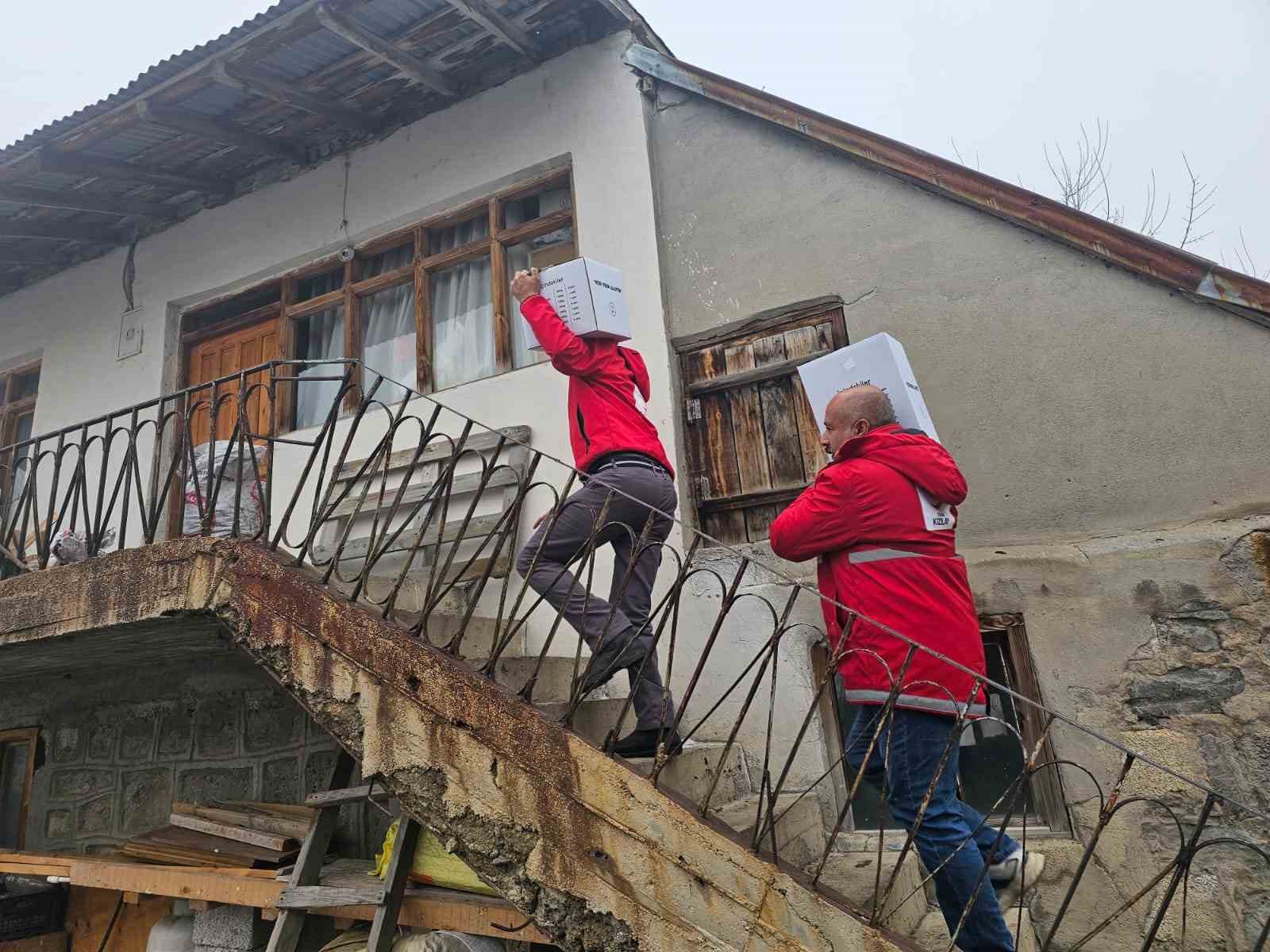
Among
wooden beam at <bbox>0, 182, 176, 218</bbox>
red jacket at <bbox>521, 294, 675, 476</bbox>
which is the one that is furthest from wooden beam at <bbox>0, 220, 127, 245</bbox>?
red jacket at <bbox>521, 294, 675, 476</bbox>

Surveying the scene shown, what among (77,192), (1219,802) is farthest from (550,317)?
(77,192)

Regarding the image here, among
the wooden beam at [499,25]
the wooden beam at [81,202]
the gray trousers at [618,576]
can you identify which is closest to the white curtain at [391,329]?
the wooden beam at [499,25]

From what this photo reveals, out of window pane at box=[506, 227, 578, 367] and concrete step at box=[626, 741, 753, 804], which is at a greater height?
window pane at box=[506, 227, 578, 367]

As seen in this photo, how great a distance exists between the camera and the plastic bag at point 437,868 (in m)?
3.47

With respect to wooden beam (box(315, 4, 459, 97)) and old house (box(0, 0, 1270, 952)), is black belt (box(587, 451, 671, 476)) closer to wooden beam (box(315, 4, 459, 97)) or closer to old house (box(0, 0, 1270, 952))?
old house (box(0, 0, 1270, 952))

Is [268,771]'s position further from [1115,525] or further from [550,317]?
[1115,525]

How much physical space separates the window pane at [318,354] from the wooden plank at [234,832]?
2.69 m

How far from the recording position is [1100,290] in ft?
12.0

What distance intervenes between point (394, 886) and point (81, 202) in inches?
230

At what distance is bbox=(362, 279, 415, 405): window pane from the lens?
18.8ft

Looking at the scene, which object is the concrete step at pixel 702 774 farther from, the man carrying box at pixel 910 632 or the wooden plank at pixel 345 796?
the wooden plank at pixel 345 796

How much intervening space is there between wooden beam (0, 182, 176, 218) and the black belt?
18.3 feet

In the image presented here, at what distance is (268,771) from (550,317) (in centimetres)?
332

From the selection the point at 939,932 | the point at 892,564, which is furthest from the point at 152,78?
the point at 939,932
